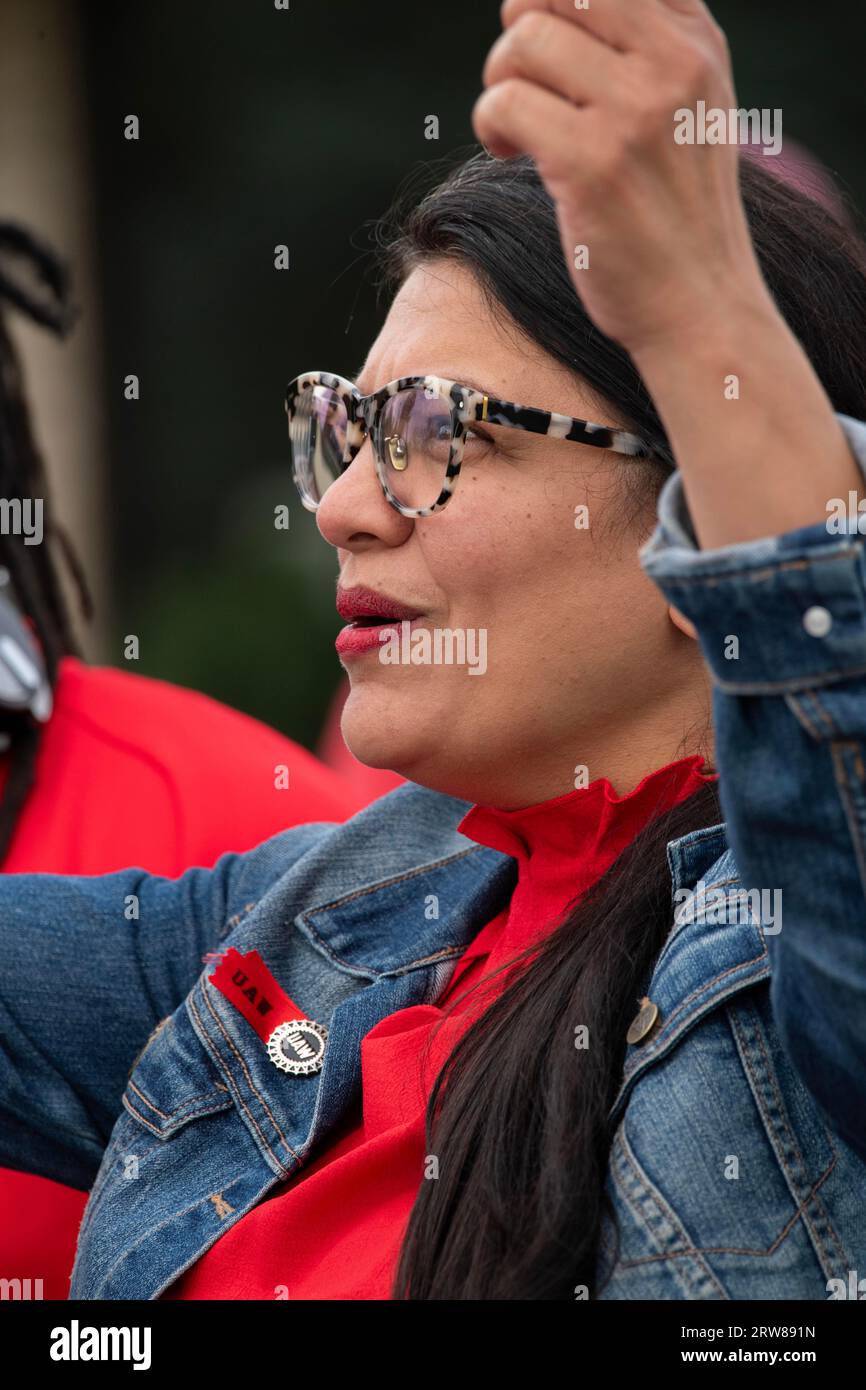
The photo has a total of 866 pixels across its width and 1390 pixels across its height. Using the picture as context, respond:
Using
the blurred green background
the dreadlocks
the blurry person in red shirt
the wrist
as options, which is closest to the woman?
the wrist

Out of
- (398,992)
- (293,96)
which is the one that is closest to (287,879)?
(398,992)

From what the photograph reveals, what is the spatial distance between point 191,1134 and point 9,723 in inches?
33.9

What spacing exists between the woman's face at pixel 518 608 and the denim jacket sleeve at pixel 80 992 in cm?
39

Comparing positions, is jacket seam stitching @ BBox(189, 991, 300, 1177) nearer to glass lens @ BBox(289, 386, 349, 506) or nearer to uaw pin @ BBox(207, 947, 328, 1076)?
uaw pin @ BBox(207, 947, 328, 1076)

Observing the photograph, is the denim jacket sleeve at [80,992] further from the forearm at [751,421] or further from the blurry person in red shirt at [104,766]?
the forearm at [751,421]

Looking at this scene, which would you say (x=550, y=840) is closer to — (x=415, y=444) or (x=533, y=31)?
(x=415, y=444)

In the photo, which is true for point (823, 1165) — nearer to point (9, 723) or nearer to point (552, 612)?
point (552, 612)

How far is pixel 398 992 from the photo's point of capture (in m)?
1.74

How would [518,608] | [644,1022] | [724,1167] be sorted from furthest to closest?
[518,608] → [644,1022] → [724,1167]

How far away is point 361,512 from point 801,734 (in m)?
0.74

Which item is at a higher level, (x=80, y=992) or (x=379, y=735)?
(x=379, y=735)

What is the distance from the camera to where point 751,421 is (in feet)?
3.48

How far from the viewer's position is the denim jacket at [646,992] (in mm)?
→ 1074

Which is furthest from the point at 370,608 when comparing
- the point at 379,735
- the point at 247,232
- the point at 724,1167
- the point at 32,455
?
the point at 247,232
